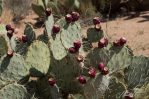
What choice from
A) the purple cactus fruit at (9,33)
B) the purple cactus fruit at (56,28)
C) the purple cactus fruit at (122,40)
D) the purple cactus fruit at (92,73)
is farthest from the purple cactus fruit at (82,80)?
the purple cactus fruit at (9,33)

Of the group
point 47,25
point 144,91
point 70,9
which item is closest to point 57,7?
point 70,9

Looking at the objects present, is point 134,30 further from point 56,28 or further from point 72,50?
point 72,50

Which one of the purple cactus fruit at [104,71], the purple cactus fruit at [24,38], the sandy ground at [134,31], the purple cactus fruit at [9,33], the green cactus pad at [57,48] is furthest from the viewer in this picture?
the sandy ground at [134,31]

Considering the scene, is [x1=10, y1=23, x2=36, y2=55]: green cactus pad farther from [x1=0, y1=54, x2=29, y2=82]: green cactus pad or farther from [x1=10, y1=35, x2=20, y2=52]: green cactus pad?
[x1=0, y1=54, x2=29, y2=82]: green cactus pad

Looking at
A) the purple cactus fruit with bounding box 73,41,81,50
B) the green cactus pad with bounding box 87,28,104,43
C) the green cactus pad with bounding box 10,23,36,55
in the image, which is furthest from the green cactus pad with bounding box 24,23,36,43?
the purple cactus fruit with bounding box 73,41,81,50

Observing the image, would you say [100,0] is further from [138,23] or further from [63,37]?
[63,37]

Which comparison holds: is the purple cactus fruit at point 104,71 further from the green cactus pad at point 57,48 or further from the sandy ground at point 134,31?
the sandy ground at point 134,31
